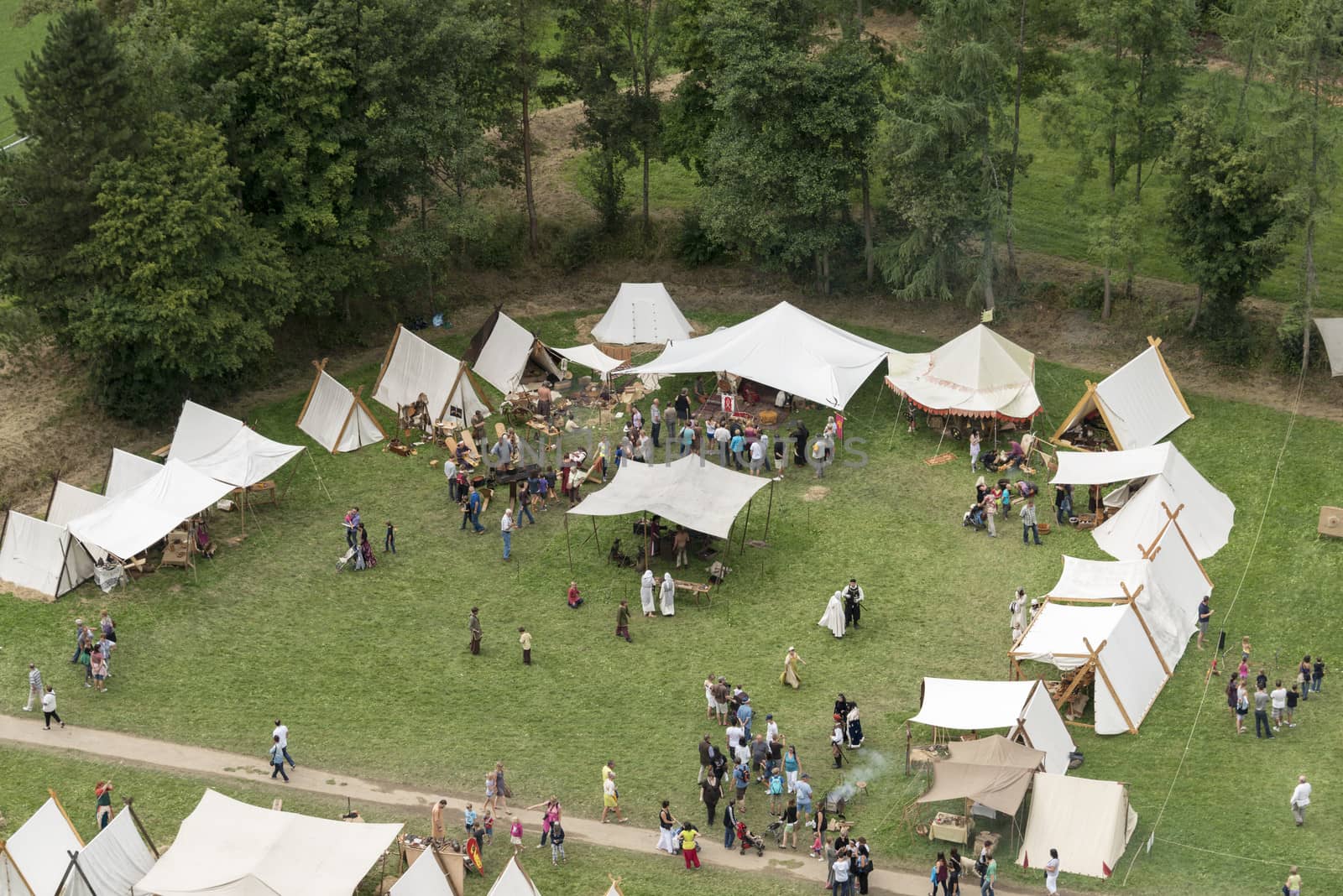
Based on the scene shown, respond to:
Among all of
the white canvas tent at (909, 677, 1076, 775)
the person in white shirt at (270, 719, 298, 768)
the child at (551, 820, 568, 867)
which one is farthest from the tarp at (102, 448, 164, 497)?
the white canvas tent at (909, 677, 1076, 775)

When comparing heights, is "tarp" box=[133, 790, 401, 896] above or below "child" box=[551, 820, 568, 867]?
above

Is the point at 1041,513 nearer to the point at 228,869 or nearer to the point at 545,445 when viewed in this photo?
the point at 545,445

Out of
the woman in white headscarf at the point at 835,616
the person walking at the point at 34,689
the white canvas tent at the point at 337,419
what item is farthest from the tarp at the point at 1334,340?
the person walking at the point at 34,689

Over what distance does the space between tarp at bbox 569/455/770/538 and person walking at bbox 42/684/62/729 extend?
11379mm

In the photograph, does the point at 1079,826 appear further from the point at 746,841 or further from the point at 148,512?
the point at 148,512

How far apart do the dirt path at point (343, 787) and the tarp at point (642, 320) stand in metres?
20.4

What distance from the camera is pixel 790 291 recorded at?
51.8 m

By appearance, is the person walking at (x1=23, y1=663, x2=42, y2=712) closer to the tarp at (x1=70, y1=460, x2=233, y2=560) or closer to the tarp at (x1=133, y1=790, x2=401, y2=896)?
the tarp at (x1=70, y1=460, x2=233, y2=560)

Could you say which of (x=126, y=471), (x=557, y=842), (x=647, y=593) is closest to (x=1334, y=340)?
(x=647, y=593)

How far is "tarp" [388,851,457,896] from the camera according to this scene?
88.1 feet

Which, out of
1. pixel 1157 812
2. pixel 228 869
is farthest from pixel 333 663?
pixel 1157 812

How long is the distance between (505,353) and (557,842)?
2078 cm

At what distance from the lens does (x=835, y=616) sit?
34.9 m

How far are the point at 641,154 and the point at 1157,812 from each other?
3303cm
